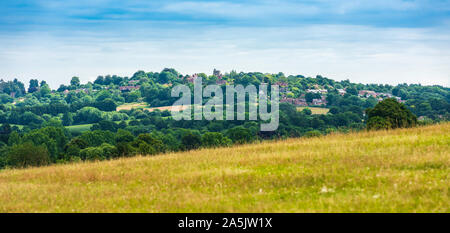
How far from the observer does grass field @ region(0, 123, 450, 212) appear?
11.1 metres

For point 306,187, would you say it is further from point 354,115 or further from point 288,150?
point 354,115

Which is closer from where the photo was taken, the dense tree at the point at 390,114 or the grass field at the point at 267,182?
the grass field at the point at 267,182

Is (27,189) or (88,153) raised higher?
(27,189)

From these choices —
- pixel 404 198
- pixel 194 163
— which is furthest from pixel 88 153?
pixel 404 198

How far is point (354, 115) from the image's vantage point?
137 metres

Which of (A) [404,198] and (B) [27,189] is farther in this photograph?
(B) [27,189]

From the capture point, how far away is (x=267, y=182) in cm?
1361

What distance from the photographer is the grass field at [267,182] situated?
11.1m

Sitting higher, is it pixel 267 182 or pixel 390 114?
pixel 390 114

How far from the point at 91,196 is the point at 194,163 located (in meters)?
5.58

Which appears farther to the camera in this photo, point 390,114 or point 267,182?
point 390,114

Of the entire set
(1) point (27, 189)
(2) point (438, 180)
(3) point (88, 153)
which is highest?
(2) point (438, 180)

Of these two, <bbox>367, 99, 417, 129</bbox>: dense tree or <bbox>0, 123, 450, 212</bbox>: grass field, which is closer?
<bbox>0, 123, 450, 212</bbox>: grass field
